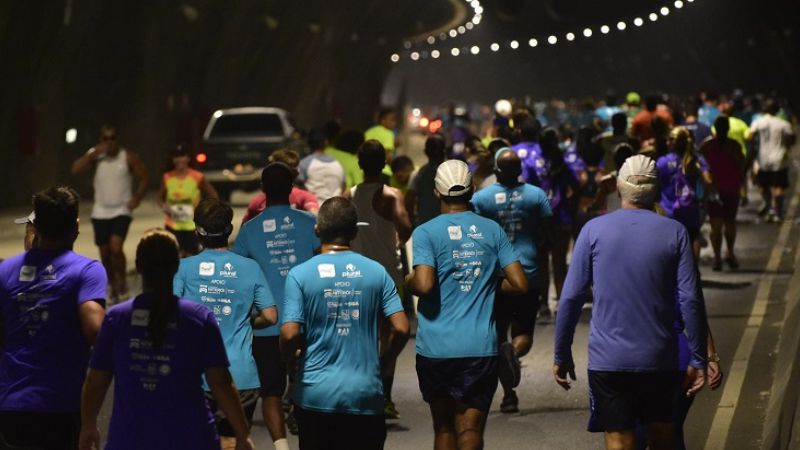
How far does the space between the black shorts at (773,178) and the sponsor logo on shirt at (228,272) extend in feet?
63.4

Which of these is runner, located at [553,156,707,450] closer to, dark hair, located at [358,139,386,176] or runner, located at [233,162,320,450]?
runner, located at [233,162,320,450]

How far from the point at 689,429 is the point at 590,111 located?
1804 centimetres

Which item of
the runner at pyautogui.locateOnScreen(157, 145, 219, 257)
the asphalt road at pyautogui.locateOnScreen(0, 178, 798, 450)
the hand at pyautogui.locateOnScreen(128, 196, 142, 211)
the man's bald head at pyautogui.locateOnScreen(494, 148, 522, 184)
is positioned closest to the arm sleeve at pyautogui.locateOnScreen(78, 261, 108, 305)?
the asphalt road at pyautogui.locateOnScreen(0, 178, 798, 450)

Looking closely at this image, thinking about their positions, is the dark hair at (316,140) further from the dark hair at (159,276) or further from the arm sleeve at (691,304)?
the dark hair at (159,276)

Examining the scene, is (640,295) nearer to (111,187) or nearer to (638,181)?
(638,181)

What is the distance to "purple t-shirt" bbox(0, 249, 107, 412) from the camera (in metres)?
6.84

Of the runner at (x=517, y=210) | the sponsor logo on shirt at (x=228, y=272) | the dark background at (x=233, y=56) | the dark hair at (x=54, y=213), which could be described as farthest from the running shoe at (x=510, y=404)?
the dark background at (x=233, y=56)

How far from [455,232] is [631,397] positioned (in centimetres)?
137

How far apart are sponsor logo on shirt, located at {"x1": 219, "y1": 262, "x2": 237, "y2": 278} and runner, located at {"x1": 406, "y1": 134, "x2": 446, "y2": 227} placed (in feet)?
19.1

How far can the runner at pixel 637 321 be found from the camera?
7688 millimetres

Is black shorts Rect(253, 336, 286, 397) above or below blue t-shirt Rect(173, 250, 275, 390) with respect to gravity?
below

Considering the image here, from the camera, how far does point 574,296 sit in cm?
781

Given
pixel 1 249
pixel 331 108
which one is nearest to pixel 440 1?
pixel 331 108

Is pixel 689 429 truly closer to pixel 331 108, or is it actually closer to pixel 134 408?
pixel 134 408
